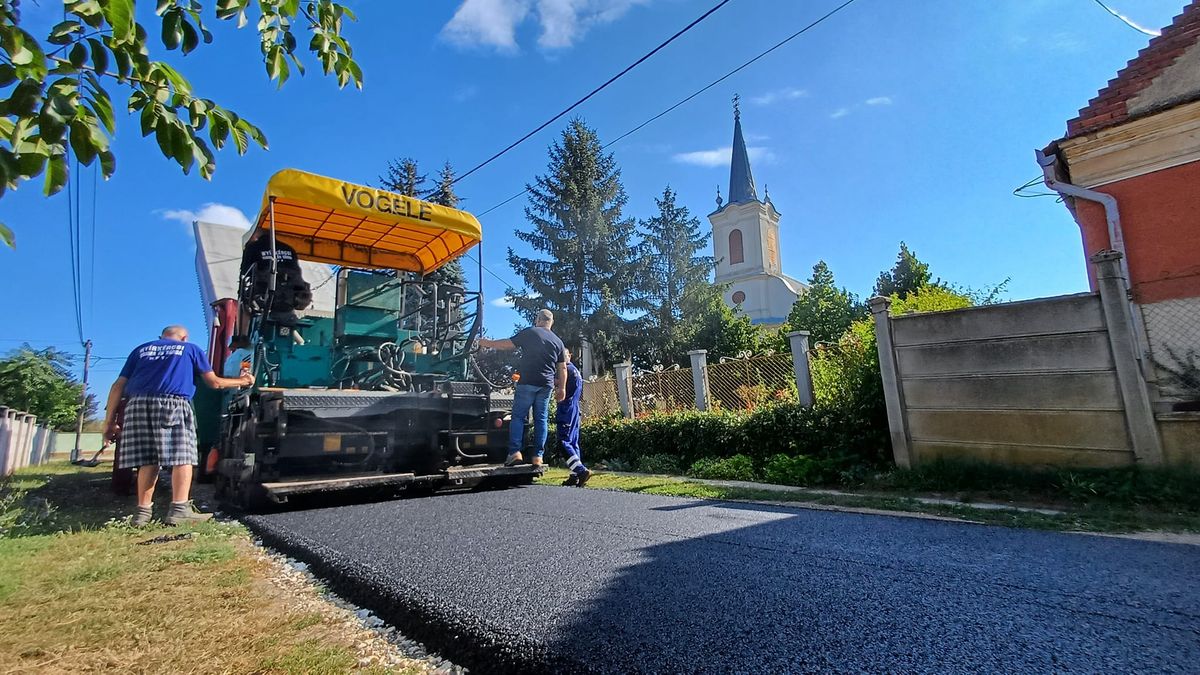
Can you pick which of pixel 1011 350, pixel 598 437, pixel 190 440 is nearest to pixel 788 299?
pixel 598 437

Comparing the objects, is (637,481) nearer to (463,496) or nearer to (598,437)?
(463,496)

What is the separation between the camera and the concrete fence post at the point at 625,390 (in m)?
9.73

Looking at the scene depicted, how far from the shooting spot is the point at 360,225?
5.00 meters

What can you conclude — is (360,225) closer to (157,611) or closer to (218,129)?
(157,611)

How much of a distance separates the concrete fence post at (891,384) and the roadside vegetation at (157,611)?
17.1 ft

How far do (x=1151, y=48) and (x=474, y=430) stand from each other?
28.3 ft

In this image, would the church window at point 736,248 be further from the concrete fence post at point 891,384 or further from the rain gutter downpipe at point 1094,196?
the concrete fence post at point 891,384

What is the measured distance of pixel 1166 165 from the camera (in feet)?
18.5

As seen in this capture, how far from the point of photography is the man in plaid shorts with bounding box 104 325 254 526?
370cm

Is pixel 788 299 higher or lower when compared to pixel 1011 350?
higher

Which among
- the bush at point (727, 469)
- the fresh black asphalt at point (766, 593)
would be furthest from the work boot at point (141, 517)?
the bush at point (727, 469)

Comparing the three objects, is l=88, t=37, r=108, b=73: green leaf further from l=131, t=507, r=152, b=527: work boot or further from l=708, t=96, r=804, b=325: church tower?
l=708, t=96, r=804, b=325: church tower

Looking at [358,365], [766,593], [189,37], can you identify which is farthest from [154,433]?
[766,593]

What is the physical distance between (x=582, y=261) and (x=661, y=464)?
46.1 feet
